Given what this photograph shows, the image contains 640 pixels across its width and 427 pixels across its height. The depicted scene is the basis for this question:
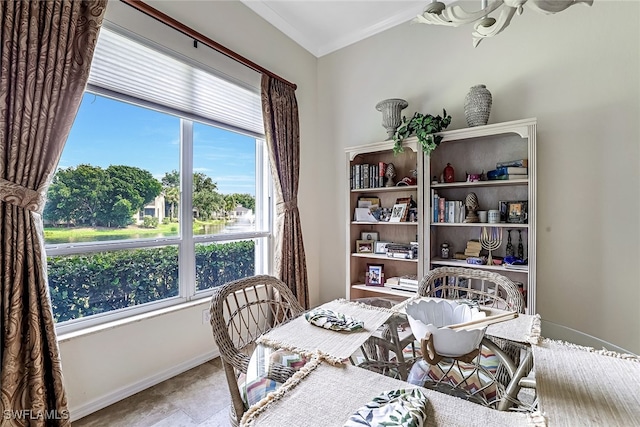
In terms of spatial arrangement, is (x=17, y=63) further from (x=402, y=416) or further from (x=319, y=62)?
(x=319, y=62)

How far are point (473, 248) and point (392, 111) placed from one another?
4.45 feet

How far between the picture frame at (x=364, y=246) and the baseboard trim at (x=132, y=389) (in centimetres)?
157

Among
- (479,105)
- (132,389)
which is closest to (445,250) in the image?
(479,105)

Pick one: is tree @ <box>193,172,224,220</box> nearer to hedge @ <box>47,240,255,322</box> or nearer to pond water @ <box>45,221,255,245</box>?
pond water @ <box>45,221,255,245</box>

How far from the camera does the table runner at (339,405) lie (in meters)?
0.64

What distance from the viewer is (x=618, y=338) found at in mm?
1886

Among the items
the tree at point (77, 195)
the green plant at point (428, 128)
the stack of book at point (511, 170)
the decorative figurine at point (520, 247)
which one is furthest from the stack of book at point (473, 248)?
the tree at point (77, 195)

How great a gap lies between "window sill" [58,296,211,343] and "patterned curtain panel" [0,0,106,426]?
0.79 ft

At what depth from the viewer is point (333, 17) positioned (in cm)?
271

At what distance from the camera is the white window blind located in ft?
5.64

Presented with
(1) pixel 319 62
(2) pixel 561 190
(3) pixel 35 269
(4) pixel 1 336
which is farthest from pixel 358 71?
(4) pixel 1 336

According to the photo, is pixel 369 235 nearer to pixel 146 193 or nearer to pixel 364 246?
pixel 364 246

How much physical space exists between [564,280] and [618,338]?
0.44 metres

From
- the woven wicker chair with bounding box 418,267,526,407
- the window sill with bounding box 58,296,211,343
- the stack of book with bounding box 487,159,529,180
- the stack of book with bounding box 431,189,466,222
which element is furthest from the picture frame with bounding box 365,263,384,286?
the window sill with bounding box 58,296,211,343
